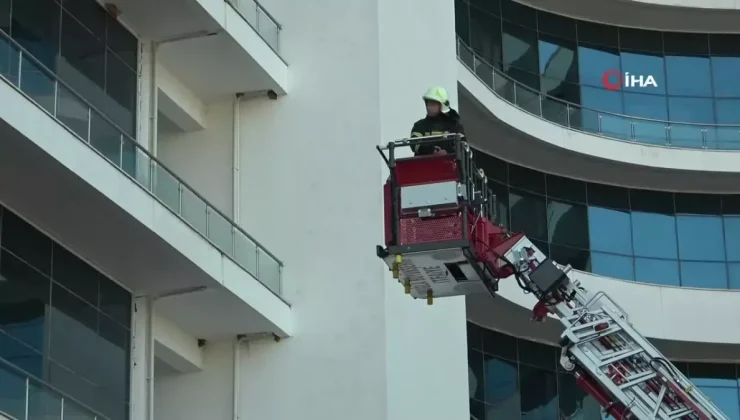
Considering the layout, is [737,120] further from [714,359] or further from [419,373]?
[419,373]

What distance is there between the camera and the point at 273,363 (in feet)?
105

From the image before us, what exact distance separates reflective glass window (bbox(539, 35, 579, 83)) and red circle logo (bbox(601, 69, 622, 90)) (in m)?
0.91

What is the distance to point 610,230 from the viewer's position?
1676 inches

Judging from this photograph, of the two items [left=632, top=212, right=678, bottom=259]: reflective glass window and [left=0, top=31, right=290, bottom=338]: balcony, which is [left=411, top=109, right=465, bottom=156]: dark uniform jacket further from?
[left=632, top=212, right=678, bottom=259]: reflective glass window

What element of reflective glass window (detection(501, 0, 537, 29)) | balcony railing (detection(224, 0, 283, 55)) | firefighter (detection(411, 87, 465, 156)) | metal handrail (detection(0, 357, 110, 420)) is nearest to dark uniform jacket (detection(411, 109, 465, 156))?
firefighter (detection(411, 87, 465, 156))

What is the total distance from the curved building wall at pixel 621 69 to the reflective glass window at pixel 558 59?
29mm

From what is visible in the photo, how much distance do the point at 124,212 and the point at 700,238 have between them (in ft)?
69.8

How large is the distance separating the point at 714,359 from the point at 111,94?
20.6 meters

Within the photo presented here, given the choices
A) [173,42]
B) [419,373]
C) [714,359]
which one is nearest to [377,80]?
[173,42]

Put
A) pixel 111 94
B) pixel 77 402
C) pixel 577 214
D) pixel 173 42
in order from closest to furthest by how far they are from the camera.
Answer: pixel 77 402 < pixel 111 94 < pixel 173 42 < pixel 577 214

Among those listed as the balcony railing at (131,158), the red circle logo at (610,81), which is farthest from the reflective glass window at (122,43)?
the red circle logo at (610,81)

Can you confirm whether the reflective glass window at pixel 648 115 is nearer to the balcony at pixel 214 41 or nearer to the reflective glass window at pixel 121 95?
the balcony at pixel 214 41

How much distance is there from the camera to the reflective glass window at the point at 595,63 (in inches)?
1722

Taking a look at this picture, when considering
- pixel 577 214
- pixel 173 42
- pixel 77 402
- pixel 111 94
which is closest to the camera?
pixel 77 402
